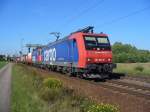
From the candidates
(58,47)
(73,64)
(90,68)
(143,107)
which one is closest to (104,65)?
(90,68)

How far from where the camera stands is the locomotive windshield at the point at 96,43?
25.0 m

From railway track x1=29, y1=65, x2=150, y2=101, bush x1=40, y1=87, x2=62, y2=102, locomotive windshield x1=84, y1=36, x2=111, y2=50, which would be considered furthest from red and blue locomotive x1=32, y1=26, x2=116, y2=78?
bush x1=40, y1=87, x2=62, y2=102

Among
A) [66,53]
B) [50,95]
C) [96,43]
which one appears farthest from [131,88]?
[66,53]

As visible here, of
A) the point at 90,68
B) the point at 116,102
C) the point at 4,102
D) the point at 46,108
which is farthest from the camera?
the point at 90,68

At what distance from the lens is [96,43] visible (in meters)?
25.2

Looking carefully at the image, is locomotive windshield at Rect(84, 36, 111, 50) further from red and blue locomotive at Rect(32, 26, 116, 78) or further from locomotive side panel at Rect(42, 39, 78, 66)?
locomotive side panel at Rect(42, 39, 78, 66)

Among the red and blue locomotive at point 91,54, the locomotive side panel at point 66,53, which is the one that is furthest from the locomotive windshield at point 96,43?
the locomotive side panel at point 66,53

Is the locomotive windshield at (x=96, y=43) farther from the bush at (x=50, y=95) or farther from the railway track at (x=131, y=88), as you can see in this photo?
the bush at (x=50, y=95)

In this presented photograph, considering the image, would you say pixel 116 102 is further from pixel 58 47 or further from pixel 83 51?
pixel 58 47

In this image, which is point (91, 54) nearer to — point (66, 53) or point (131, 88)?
point (66, 53)

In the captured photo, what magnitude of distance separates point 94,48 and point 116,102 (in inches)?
444

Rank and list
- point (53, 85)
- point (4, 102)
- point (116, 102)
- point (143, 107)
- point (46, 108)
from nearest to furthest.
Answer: point (46, 108)
point (143, 107)
point (116, 102)
point (4, 102)
point (53, 85)

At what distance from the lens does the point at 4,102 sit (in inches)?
592

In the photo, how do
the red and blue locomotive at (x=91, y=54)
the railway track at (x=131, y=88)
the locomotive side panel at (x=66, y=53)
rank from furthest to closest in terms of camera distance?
the locomotive side panel at (x=66, y=53) → the red and blue locomotive at (x=91, y=54) → the railway track at (x=131, y=88)
